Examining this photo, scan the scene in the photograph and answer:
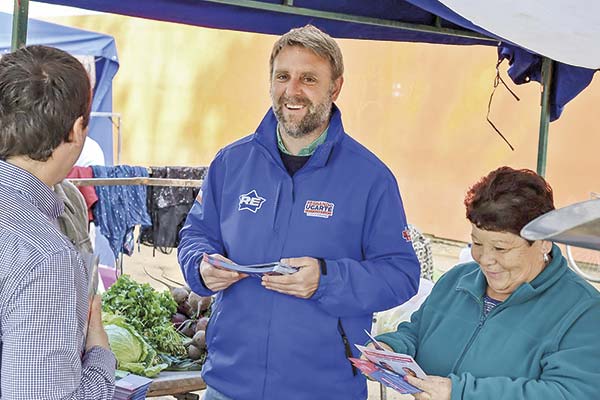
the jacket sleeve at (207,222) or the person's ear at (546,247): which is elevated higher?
the person's ear at (546,247)

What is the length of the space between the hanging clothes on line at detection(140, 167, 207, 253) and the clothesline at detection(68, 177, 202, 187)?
0.29m

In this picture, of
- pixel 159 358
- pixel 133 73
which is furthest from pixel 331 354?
pixel 133 73

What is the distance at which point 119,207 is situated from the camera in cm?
616

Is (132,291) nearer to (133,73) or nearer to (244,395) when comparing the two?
(244,395)

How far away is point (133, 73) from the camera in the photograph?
14.7m

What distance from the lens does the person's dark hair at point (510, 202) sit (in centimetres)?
216

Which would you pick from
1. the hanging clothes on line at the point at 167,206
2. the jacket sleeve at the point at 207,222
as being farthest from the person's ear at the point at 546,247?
the hanging clothes on line at the point at 167,206

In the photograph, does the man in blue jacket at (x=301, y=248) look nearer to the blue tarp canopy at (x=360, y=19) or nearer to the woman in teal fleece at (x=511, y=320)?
the woman in teal fleece at (x=511, y=320)

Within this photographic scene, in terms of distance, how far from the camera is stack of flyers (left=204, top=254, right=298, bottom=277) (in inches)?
92.0

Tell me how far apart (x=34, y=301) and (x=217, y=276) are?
1.05m

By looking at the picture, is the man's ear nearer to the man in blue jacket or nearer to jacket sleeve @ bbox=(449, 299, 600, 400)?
the man in blue jacket

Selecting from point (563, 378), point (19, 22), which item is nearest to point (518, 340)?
point (563, 378)

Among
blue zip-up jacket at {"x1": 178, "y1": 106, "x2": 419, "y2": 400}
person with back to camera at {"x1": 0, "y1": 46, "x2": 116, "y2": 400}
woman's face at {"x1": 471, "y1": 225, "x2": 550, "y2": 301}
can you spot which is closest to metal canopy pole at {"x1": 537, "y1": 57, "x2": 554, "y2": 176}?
blue zip-up jacket at {"x1": 178, "y1": 106, "x2": 419, "y2": 400}

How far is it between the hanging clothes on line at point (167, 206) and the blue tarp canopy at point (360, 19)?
306 centimetres
